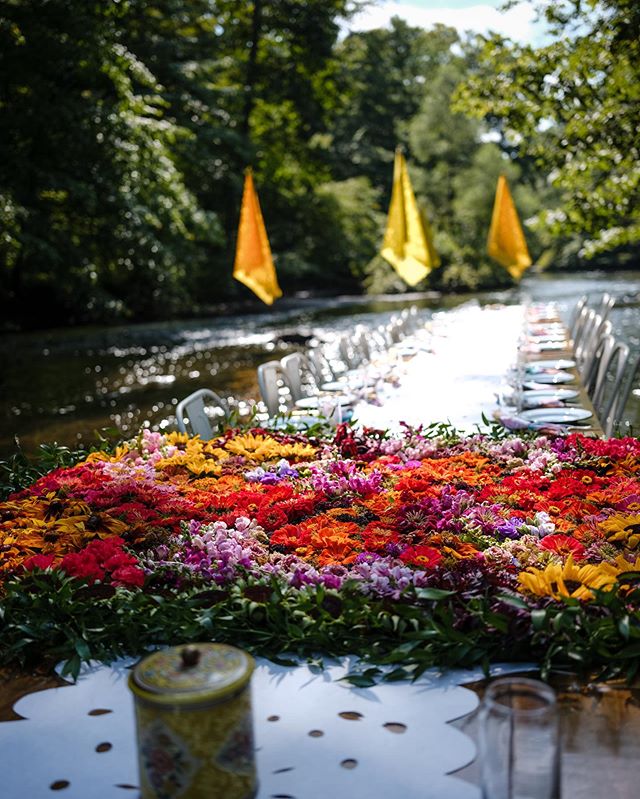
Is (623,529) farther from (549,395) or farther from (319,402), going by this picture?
(319,402)

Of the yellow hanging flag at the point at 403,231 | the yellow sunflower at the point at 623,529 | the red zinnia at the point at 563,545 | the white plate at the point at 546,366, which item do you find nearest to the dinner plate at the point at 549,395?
the white plate at the point at 546,366

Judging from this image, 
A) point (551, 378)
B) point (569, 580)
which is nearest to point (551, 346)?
point (551, 378)

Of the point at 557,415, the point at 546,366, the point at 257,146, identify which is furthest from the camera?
the point at 257,146

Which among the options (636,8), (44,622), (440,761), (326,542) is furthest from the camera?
(636,8)

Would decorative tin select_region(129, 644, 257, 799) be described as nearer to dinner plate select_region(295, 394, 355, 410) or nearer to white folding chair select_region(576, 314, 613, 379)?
dinner plate select_region(295, 394, 355, 410)

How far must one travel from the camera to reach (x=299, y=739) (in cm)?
244

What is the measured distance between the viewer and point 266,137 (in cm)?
3338

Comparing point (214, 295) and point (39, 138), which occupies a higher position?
point (39, 138)

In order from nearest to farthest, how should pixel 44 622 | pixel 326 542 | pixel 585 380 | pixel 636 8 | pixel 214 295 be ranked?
pixel 44 622 → pixel 326 542 → pixel 585 380 → pixel 636 8 → pixel 214 295

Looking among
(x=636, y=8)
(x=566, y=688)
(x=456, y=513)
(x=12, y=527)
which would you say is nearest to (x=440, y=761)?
(x=566, y=688)

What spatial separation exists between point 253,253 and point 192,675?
8.35 meters

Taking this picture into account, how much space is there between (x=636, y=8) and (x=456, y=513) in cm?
1240

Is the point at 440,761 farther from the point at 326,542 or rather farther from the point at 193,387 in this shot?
the point at 193,387

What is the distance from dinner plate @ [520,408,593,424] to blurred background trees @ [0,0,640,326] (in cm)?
973
